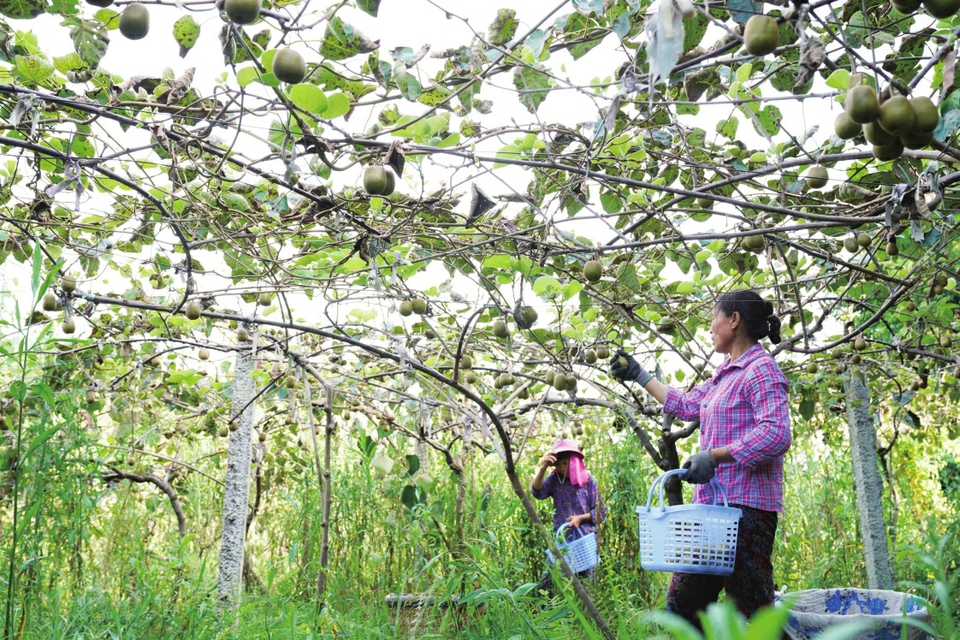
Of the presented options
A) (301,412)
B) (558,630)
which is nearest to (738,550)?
(558,630)

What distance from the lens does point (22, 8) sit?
169 cm

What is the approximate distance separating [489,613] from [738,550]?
33.0 inches

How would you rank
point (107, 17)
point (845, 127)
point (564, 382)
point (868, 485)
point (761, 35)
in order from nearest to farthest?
1. point (761, 35)
2. point (845, 127)
3. point (107, 17)
4. point (564, 382)
5. point (868, 485)

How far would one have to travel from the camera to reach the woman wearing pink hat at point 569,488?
15.3ft

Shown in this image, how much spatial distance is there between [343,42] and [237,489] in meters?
2.79

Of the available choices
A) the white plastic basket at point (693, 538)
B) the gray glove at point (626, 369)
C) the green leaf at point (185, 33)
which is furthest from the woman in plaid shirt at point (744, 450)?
the green leaf at point (185, 33)

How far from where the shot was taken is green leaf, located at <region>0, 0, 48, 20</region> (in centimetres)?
167

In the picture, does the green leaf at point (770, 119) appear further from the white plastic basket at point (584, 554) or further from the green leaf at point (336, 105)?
the white plastic basket at point (584, 554)

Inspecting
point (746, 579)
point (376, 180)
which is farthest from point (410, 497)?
point (746, 579)

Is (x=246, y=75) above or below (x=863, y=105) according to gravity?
above

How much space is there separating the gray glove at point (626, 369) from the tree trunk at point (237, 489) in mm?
1803

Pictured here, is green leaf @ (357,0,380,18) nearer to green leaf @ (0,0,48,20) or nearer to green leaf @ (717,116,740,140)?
green leaf @ (0,0,48,20)

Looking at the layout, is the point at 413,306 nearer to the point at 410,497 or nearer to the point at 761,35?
the point at 410,497

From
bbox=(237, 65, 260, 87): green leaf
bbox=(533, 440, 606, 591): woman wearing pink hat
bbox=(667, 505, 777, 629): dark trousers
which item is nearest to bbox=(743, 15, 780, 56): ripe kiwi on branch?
bbox=(237, 65, 260, 87): green leaf
